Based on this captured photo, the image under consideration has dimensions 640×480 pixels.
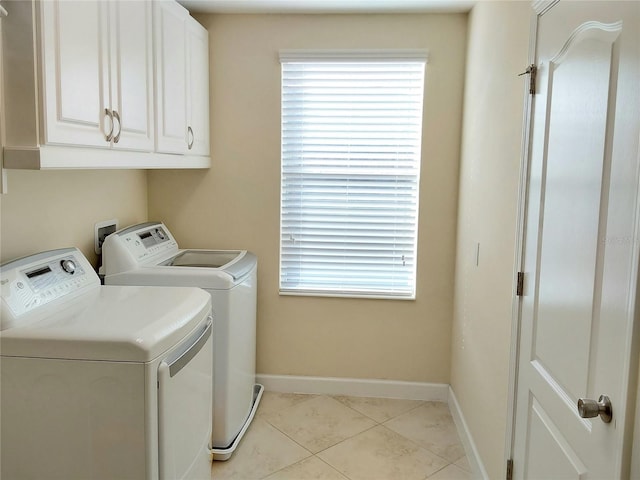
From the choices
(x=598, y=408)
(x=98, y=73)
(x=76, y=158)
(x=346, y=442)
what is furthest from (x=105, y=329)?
(x=346, y=442)

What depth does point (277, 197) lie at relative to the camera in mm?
3324

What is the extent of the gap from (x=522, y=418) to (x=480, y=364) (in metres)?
0.68

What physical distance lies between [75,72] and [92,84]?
4.2 inches

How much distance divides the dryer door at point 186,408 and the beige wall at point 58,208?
0.80m

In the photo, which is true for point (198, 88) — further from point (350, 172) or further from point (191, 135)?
point (350, 172)

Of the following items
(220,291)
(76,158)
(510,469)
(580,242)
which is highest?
(76,158)

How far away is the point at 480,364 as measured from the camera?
2566 mm

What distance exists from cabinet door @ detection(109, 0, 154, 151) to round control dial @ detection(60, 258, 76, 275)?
504 millimetres

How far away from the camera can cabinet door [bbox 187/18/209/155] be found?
287 centimetres

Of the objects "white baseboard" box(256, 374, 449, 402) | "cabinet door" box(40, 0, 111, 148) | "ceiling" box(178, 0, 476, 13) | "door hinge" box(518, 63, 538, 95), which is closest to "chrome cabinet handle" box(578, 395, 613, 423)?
"door hinge" box(518, 63, 538, 95)

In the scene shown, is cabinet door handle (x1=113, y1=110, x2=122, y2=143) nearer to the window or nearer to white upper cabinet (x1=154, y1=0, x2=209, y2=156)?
white upper cabinet (x1=154, y1=0, x2=209, y2=156)

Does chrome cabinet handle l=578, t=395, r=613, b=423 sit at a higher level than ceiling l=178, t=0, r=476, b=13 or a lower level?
lower

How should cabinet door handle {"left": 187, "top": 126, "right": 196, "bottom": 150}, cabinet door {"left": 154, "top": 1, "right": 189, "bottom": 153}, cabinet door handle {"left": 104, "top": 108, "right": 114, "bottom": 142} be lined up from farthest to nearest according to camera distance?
cabinet door handle {"left": 187, "top": 126, "right": 196, "bottom": 150} < cabinet door {"left": 154, "top": 1, "right": 189, "bottom": 153} < cabinet door handle {"left": 104, "top": 108, "right": 114, "bottom": 142}

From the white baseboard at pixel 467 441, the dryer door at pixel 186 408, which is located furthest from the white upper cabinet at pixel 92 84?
the white baseboard at pixel 467 441
